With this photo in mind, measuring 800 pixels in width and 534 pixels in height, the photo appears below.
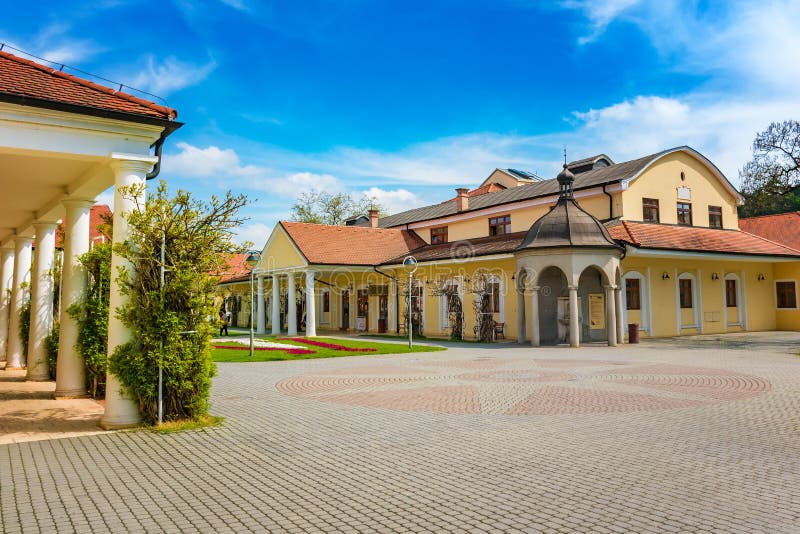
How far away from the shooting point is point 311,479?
5754mm

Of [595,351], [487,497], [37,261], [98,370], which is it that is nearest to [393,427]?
[487,497]

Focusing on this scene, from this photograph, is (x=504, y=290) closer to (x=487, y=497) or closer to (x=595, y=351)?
(x=595, y=351)

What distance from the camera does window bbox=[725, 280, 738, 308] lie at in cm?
2788

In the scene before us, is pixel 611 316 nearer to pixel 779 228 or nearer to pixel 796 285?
pixel 796 285

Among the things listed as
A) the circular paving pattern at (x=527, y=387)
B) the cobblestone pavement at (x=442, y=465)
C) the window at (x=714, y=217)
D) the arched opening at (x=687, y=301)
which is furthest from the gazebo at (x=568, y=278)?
the cobblestone pavement at (x=442, y=465)

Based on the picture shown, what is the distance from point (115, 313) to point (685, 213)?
26189mm

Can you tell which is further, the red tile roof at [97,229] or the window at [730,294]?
the window at [730,294]

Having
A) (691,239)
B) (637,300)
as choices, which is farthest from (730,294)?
(637,300)

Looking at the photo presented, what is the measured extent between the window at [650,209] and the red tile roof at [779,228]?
1103 cm

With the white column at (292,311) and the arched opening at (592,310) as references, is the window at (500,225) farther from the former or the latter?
the white column at (292,311)

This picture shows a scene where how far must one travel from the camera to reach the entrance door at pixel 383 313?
102 ft

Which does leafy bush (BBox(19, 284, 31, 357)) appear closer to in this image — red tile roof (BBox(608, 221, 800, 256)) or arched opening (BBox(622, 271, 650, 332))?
red tile roof (BBox(608, 221, 800, 256))

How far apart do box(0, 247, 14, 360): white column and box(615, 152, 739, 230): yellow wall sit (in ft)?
72.5

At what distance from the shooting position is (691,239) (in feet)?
84.0
